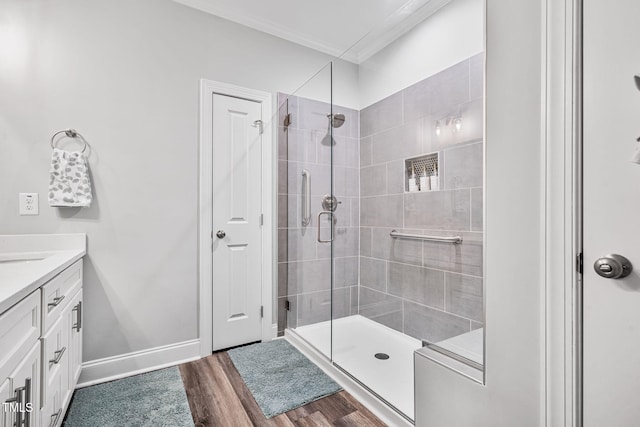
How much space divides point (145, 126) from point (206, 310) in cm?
137

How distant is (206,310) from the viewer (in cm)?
225

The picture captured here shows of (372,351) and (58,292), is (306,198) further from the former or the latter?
(58,292)

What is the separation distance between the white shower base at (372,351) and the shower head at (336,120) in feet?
5.01

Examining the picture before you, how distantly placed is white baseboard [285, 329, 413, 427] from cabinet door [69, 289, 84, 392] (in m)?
1.37

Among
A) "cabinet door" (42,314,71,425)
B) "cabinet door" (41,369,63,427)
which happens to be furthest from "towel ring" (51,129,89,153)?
"cabinet door" (41,369,63,427)

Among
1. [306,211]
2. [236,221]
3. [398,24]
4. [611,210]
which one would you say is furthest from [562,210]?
[236,221]

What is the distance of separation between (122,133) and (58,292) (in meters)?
1.10

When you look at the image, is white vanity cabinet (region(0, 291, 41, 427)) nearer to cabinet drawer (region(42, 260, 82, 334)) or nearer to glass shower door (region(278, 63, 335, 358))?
cabinet drawer (region(42, 260, 82, 334))

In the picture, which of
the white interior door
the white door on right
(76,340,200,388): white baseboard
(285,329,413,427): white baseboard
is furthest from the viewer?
the white interior door

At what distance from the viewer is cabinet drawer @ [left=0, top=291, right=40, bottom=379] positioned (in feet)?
2.66

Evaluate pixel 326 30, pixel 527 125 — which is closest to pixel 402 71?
pixel 326 30

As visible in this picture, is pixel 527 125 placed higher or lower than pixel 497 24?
lower

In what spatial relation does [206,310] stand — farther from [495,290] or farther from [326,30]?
[326,30]

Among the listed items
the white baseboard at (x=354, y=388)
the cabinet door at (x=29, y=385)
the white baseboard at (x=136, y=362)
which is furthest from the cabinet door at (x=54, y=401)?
the white baseboard at (x=354, y=388)
